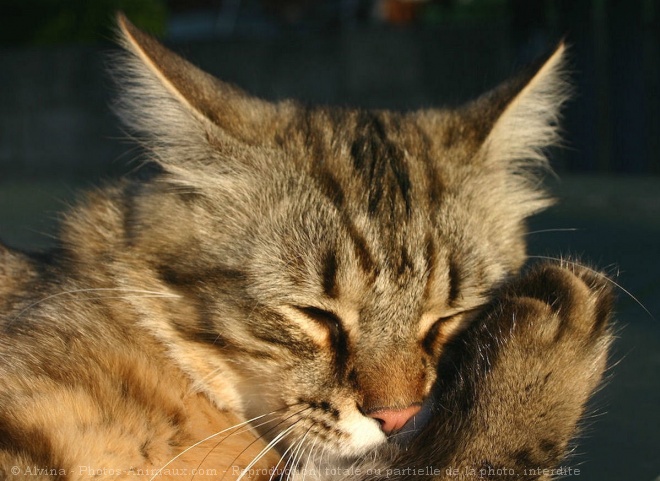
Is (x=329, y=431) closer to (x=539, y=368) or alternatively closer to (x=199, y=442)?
(x=199, y=442)

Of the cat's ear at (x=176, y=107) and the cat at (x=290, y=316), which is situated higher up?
the cat's ear at (x=176, y=107)

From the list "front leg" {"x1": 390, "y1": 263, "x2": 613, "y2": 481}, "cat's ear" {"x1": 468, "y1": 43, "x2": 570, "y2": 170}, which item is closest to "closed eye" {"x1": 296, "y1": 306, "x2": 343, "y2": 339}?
"front leg" {"x1": 390, "y1": 263, "x2": 613, "y2": 481}

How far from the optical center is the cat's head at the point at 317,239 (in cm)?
204

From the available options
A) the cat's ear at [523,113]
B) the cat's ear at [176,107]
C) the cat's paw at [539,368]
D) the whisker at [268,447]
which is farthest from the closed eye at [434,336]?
the cat's ear at [176,107]

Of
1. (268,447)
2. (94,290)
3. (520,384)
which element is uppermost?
(94,290)

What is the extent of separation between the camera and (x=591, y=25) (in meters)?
7.00

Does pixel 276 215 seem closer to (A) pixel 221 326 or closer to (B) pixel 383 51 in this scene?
(A) pixel 221 326

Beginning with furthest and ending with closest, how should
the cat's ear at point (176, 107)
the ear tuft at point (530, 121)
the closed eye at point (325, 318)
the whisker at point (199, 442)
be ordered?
the ear tuft at point (530, 121) < the cat's ear at point (176, 107) < the closed eye at point (325, 318) < the whisker at point (199, 442)

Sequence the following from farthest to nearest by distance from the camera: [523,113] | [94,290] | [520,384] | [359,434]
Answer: [523,113], [94,290], [359,434], [520,384]

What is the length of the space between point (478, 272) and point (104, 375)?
97 cm

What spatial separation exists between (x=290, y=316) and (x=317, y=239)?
205 mm

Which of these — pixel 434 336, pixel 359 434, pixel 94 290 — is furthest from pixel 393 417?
pixel 94 290

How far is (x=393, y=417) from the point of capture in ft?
6.54

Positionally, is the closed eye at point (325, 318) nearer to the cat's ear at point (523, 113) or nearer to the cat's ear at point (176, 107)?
the cat's ear at point (176, 107)
